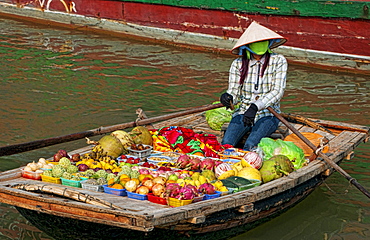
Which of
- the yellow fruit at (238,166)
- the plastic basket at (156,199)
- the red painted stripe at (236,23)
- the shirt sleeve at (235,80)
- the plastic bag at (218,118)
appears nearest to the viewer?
the plastic basket at (156,199)

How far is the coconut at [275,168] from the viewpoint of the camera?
16.2ft

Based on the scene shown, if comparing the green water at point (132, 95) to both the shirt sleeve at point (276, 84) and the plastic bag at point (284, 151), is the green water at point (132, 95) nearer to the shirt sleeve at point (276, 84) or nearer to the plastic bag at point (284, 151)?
the plastic bag at point (284, 151)

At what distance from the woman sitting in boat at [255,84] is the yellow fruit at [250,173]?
86 cm

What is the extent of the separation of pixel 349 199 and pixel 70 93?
5.48 metres

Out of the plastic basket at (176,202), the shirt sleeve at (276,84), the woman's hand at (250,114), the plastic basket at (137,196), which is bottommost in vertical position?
the plastic basket at (137,196)

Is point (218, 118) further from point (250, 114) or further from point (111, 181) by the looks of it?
point (111, 181)

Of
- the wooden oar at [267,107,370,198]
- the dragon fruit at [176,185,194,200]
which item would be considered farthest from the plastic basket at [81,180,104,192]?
the wooden oar at [267,107,370,198]

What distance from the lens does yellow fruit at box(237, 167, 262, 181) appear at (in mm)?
4832

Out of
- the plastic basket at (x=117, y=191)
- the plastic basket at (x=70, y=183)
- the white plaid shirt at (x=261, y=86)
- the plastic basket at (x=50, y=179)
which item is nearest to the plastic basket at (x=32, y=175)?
the plastic basket at (x=50, y=179)

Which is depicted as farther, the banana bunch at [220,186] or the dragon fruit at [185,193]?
the banana bunch at [220,186]

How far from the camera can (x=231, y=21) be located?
12.4 meters

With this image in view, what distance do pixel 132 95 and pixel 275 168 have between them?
5.22m

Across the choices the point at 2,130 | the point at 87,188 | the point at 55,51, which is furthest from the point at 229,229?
the point at 55,51

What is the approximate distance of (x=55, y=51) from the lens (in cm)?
1290
